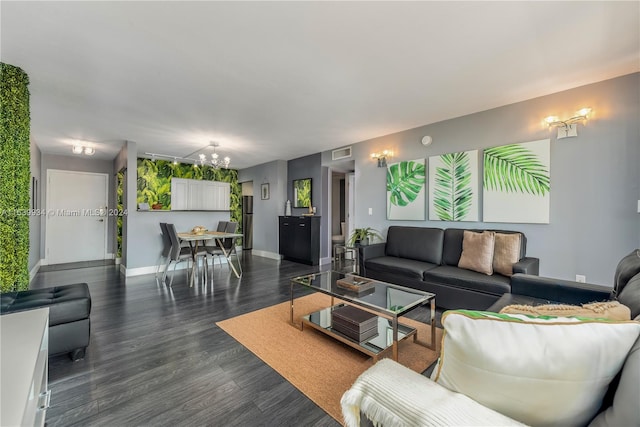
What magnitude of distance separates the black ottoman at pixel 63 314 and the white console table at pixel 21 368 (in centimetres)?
87

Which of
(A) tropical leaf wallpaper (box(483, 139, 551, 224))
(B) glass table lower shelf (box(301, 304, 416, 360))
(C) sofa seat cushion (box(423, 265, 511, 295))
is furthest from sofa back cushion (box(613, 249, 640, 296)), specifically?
(A) tropical leaf wallpaper (box(483, 139, 551, 224))

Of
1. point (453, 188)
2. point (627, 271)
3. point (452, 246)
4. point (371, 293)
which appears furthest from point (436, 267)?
point (627, 271)

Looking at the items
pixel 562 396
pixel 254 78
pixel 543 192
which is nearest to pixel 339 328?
pixel 562 396

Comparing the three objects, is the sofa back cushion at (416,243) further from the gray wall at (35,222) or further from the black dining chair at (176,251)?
the gray wall at (35,222)

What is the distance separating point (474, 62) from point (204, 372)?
330cm

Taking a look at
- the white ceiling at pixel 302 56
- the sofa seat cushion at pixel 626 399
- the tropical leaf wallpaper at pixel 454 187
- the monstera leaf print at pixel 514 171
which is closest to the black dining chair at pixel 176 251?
the white ceiling at pixel 302 56

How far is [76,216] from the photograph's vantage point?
5.86 metres

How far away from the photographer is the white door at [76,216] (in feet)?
18.3

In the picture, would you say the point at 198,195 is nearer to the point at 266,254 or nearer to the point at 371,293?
the point at 266,254

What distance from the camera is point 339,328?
2.20 meters

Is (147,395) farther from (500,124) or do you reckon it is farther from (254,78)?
(500,124)

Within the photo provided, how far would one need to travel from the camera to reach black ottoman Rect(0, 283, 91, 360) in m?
1.87

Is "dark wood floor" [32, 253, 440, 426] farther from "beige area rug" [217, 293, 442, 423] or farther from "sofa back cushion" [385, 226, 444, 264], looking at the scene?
"sofa back cushion" [385, 226, 444, 264]

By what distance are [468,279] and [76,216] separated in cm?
762
